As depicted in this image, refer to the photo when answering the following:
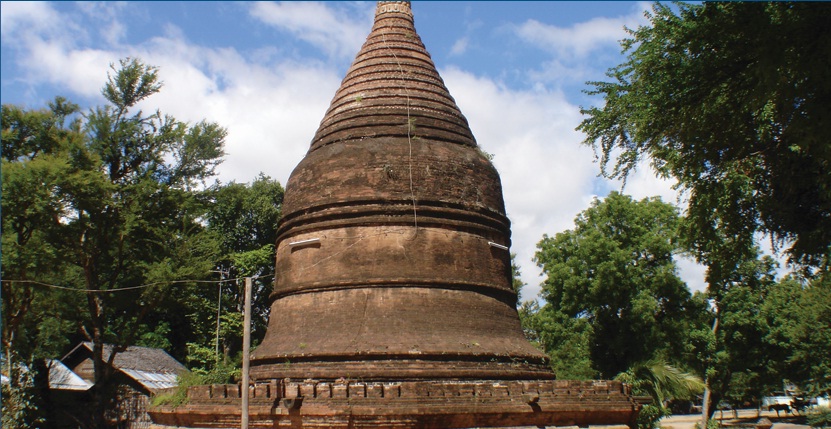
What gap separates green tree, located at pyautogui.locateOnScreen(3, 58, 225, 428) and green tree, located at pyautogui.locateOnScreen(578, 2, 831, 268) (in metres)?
10.5

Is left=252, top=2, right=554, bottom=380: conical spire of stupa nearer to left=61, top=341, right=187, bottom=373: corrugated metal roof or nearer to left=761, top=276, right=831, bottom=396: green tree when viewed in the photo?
left=61, top=341, right=187, bottom=373: corrugated metal roof

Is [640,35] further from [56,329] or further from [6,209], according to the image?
[56,329]

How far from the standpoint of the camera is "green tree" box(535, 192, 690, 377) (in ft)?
65.4

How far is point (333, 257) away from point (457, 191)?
2.53 m

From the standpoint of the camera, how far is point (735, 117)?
29.9ft

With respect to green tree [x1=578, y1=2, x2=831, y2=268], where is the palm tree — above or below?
below

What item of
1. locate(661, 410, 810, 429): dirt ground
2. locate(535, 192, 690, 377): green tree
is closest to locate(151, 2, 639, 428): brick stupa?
locate(535, 192, 690, 377): green tree

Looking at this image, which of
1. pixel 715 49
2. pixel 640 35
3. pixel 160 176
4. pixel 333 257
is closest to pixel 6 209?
pixel 160 176

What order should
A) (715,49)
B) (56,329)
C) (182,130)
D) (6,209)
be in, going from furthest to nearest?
(56,329) → (182,130) → (6,209) → (715,49)

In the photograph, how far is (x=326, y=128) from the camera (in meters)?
13.6

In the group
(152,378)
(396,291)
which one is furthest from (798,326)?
(152,378)

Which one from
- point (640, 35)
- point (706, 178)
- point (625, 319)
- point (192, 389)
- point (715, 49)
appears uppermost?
point (640, 35)

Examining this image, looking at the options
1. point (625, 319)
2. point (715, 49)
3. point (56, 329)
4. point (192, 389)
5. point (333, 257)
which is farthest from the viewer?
point (56, 329)

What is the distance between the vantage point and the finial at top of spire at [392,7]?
1491 cm
